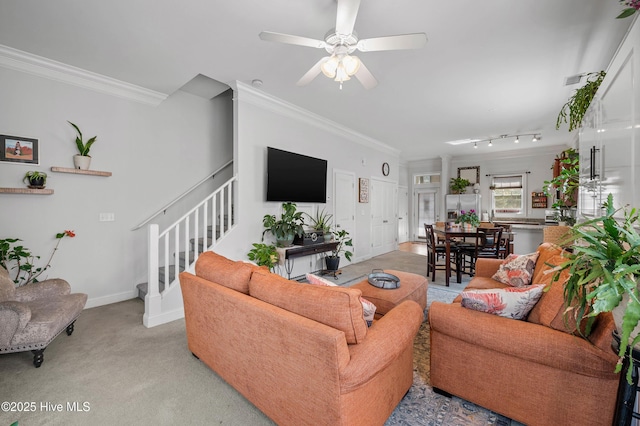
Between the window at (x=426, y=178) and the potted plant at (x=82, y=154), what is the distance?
8.62 m

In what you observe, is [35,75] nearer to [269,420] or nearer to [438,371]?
[269,420]

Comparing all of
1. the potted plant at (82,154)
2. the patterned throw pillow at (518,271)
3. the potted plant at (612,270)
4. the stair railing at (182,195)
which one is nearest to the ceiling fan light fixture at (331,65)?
the potted plant at (612,270)

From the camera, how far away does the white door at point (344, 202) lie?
5551 mm

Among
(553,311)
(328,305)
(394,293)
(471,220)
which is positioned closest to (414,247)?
(471,220)

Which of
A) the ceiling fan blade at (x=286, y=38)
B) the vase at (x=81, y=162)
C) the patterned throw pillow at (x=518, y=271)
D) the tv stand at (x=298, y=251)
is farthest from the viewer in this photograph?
the tv stand at (x=298, y=251)

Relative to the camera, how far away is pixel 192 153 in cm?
437

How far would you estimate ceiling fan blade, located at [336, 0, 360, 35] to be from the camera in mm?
1743

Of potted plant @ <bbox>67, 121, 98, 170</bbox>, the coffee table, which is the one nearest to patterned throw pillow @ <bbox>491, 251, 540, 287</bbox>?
the coffee table

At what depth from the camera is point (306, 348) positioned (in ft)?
4.19

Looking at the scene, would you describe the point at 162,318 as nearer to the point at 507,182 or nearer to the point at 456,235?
the point at 456,235

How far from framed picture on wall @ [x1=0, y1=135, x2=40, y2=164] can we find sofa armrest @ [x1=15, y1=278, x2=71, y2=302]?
4.81 feet

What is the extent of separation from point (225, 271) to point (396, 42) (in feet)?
6.74

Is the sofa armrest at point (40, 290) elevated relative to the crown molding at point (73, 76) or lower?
lower

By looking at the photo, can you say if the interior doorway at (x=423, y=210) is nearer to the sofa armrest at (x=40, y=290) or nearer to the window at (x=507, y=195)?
the window at (x=507, y=195)
